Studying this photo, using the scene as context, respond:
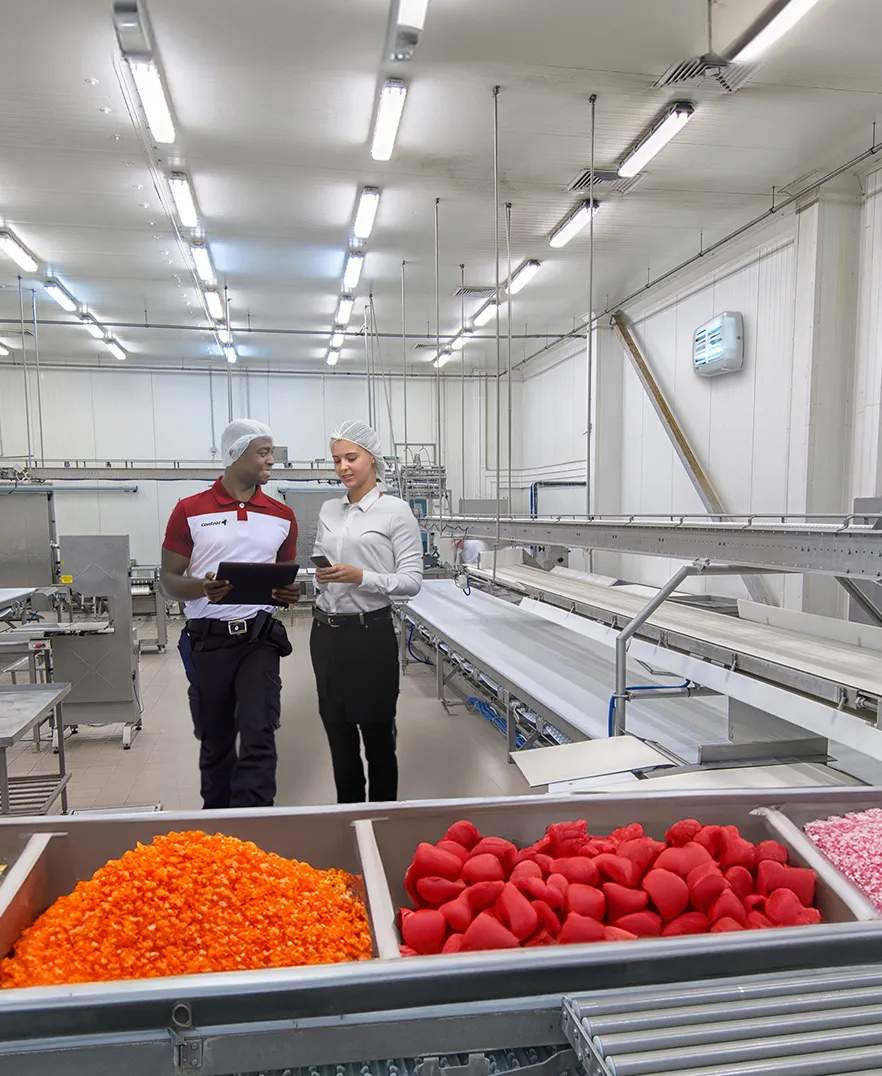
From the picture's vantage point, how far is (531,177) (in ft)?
18.7

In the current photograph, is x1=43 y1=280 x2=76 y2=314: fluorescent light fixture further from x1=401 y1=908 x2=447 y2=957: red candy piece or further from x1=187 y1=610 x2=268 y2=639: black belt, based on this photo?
x1=401 y1=908 x2=447 y2=957: red candy piece

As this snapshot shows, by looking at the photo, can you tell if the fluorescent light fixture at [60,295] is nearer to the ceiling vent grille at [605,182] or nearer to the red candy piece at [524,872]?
the ceiling vent grille at [605,182]

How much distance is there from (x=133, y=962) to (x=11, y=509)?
856 cm

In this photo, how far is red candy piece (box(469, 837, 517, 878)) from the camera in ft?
3.43

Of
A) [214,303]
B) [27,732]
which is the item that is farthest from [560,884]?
[214,303]

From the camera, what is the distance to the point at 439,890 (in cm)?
97

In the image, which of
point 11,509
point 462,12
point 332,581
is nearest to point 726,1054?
point 332,581

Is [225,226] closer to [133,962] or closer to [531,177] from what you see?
[531,177]

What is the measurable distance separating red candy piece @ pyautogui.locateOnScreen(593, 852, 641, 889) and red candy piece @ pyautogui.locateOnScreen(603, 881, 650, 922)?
21 millimetres

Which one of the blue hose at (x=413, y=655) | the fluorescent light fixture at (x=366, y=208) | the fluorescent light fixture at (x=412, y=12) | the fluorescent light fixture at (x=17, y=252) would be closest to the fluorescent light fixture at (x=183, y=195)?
the fluorescent light fixture at (x=366, y=208)

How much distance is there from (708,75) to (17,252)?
6330mm

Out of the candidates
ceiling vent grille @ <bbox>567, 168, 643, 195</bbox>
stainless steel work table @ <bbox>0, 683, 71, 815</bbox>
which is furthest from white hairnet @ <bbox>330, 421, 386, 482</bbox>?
ceiling vent grille @ <bbox>567, 168, 643, 195</bbox>

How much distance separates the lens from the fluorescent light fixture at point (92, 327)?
30.0 feet

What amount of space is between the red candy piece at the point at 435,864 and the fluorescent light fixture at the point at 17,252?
746 centimetres
